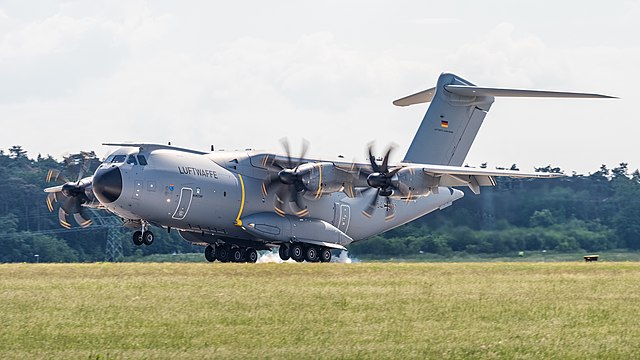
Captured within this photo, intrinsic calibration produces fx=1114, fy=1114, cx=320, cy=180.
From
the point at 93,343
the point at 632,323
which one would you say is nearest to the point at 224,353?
the point at 93,343

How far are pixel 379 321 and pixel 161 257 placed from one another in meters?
32.6

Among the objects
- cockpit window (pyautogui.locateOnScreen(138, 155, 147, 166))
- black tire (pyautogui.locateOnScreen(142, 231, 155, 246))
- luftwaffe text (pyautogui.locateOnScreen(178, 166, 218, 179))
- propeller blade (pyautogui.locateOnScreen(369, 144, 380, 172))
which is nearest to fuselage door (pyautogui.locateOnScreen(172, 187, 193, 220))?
luftwaffe text (pyautogui.locateOnScreen(178, 166, 218, 179))

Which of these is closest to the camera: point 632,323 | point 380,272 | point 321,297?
point 632,323

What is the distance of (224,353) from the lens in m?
16.1

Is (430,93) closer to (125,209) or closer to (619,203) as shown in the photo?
(619,203)

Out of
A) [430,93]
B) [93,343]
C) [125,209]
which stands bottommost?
[93,343]

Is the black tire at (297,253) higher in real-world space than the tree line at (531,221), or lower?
lower

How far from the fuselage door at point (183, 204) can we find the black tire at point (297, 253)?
4786mm

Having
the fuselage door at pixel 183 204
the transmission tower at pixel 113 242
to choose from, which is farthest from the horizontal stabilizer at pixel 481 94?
the transmission tower at pixel 113 242

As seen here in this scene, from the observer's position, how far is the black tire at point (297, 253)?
38.9 meters

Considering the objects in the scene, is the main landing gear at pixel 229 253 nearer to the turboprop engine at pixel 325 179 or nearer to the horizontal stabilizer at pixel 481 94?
the turboprop engine at pixel 325 179

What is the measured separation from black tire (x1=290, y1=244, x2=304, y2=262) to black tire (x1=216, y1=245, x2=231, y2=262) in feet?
7.33

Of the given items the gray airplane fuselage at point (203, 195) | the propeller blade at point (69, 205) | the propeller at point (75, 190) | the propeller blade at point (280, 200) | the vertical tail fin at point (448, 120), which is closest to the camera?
the gray airplane fuselage at point (203, 195)

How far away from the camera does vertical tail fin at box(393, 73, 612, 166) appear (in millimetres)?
42281
